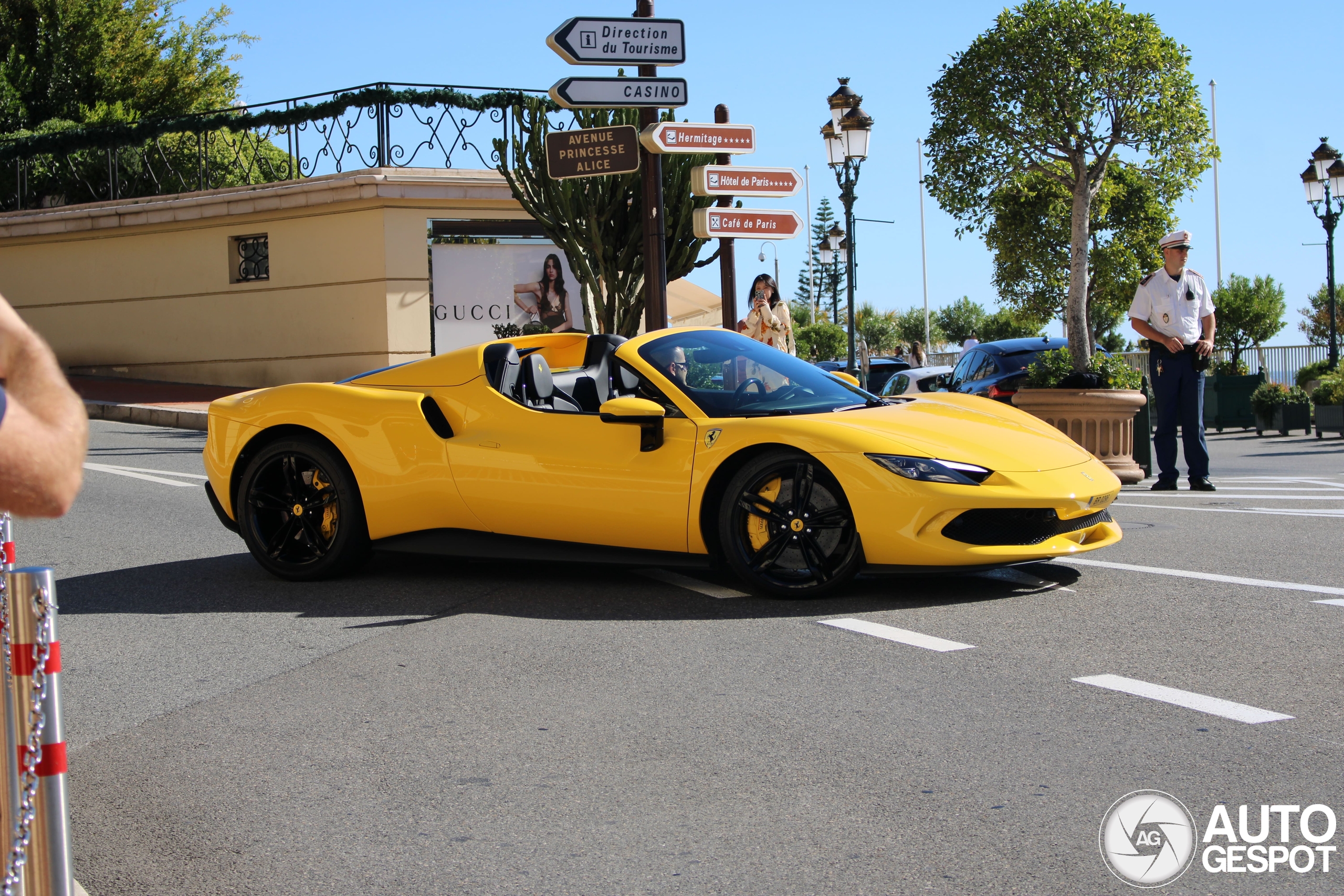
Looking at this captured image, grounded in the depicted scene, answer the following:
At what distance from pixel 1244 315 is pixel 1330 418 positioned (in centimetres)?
3776

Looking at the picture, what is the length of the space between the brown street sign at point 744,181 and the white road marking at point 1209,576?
6.11 metres

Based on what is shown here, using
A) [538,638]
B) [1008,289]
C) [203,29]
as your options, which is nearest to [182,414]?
[538,638]

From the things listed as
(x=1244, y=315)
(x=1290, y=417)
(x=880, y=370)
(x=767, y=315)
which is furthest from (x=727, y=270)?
(x=1244, y=315)

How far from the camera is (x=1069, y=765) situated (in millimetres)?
3303

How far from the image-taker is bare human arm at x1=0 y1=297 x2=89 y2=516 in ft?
4.28

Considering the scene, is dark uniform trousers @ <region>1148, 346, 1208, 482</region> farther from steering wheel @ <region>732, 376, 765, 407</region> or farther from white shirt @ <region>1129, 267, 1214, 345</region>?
steering wheel @ <region>732, 376, 765, 407</region>

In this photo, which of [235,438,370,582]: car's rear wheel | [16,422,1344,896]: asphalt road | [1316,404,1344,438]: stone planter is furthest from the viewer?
[1316,404,1344,438]: stone planter

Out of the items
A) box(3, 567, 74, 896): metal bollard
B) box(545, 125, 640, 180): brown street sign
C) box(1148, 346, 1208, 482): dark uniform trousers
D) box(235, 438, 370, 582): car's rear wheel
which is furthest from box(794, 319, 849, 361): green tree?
box(3, 567, 74, 896): metal bollard

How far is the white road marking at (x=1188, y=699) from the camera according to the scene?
12.0 ft

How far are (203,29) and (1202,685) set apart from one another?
34.4 meters

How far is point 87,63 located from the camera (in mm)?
30750

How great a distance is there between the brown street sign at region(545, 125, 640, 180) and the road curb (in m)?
8.24

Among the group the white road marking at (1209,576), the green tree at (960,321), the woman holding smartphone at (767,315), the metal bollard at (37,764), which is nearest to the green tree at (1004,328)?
the green tree at (960,321)

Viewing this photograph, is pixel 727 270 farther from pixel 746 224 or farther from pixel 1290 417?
pixel 1290 417
